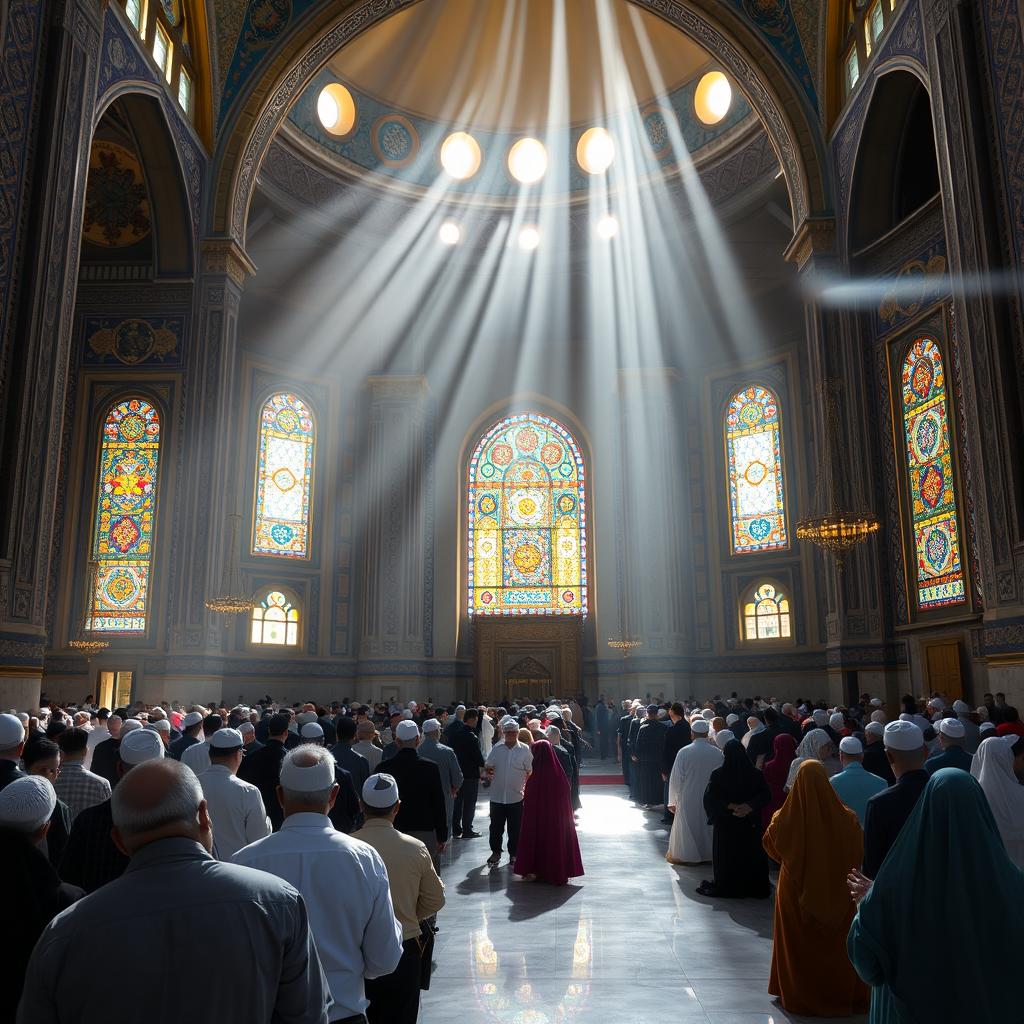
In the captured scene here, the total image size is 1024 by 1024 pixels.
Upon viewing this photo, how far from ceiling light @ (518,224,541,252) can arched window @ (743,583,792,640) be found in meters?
9.34

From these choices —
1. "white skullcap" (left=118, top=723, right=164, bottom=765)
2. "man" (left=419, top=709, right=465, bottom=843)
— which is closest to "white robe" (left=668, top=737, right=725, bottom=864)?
"man" (left=419, top=709, right=465, bottom=843)

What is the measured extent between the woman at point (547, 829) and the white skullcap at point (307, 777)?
5.08 metres

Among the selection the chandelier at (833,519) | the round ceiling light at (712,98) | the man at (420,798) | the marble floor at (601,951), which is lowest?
the marble floor at (601,951)

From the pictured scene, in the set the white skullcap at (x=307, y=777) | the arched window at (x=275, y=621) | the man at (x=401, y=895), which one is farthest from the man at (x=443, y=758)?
the arched window at (x=275, y=621)

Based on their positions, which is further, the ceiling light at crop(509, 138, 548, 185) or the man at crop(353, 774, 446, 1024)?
the ceiling light at crop(509, 138, 548, 185)

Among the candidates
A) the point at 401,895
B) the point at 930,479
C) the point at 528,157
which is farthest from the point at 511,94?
the point at 401,895

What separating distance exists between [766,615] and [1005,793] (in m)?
16.2

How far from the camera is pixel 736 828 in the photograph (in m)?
7.09

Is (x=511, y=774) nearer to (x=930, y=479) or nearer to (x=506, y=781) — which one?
(x=506, y=781)

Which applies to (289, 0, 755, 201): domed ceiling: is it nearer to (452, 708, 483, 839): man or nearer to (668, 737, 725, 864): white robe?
(452, 708, 483, 839): man

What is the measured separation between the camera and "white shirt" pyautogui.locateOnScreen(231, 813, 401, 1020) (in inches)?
107

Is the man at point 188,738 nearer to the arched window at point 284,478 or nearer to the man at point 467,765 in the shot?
the man at point 467,765

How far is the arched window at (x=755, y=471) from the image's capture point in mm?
21141

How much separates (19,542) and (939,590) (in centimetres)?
1155
